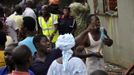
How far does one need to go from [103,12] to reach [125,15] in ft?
4.36

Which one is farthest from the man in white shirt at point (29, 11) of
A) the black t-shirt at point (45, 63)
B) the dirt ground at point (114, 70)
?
the black t-shirt at point (45, 63)

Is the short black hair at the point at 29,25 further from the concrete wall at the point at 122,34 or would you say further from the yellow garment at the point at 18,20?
the concrete wall at the point at 122,34

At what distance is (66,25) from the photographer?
447 inches

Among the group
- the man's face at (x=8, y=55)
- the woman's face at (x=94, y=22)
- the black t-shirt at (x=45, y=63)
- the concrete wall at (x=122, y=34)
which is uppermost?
the woman's face at (x=94, y=22)

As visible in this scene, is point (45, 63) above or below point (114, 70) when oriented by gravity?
above

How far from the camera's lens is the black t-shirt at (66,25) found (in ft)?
37.1

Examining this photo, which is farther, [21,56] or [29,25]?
[29,25]

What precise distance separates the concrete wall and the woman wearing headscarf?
5201 millimetres

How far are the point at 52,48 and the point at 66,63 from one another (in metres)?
2.53

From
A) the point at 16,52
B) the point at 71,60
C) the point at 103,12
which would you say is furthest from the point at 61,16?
the point at 16,52

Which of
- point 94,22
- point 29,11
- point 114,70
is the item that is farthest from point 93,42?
point 29,11

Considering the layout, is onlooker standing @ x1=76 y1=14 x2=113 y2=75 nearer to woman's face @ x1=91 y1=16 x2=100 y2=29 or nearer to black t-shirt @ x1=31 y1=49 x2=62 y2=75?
woman's face @ x1=91 y1=16 x2=100 y2=29

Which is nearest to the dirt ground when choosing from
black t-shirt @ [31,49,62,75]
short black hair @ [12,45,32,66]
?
black t-shirt @ [31,49,62,75]

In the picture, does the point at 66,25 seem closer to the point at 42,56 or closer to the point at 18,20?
the point at 18,20
